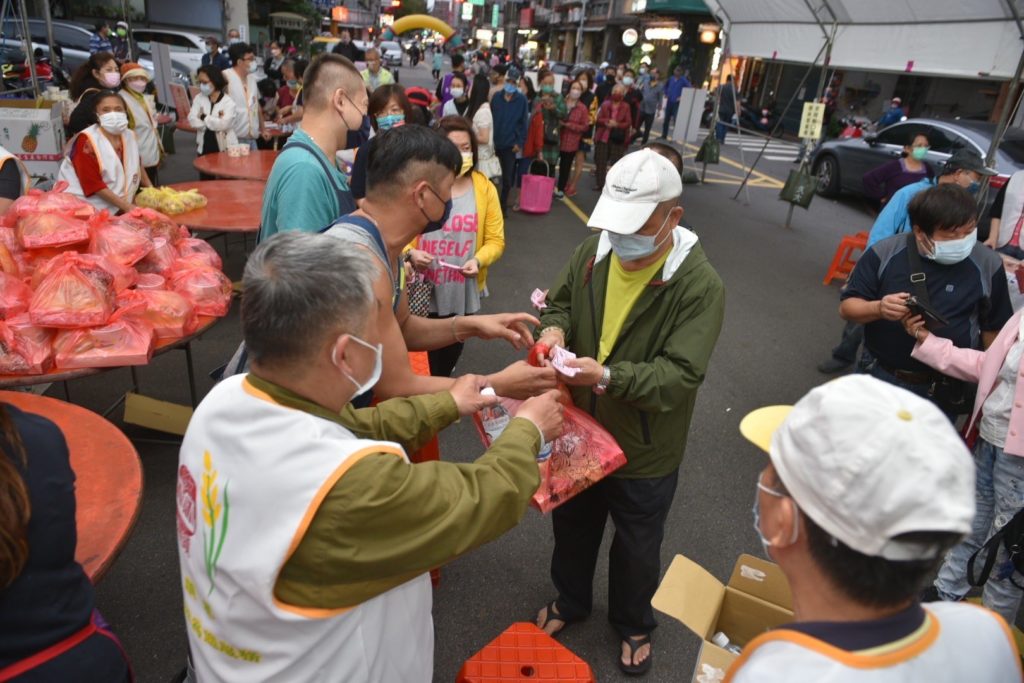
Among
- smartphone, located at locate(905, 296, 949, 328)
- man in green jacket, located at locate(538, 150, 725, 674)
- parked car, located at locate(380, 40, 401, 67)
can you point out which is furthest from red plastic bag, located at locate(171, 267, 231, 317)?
parked car, located at locate(380, 40, 401, 67)

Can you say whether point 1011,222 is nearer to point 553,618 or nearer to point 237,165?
point 553,618

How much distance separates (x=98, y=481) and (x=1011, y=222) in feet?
18.4

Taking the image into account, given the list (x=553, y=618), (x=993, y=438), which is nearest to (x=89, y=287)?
(x=553, y=618)

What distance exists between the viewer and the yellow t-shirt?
90.0 inches

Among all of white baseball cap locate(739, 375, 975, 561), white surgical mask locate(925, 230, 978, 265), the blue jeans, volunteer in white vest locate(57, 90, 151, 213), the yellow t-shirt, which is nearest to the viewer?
white baseball cap locate(739, 375, 975, 561)

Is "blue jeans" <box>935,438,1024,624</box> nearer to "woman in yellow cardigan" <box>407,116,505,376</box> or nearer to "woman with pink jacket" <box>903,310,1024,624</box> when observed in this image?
"woman with pink jacket" <box>903,310,1024,624</box>

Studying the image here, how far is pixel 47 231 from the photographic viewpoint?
3.29m

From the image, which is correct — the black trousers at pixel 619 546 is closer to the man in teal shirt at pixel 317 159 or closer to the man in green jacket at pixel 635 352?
the man in green jacket at pixel 635 352

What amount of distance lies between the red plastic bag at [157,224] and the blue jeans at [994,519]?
4473 mm

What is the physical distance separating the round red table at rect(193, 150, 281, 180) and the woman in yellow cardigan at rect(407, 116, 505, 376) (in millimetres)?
2961

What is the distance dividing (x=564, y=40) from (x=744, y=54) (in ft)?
147

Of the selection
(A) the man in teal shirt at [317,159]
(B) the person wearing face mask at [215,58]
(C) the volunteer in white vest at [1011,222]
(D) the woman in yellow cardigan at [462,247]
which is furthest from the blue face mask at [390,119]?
(B) the person wearing face mask at [215,58]

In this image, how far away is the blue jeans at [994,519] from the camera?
2.60 meters

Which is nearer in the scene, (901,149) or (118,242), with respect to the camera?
(118,242)
